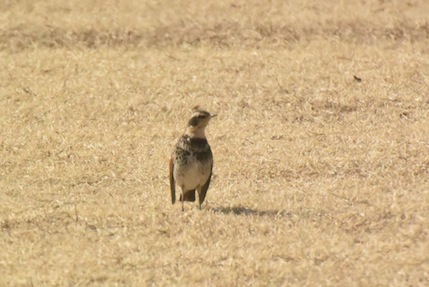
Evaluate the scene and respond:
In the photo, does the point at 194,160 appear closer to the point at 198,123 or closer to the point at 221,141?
the point at 198,123

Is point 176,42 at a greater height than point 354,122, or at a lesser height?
greater

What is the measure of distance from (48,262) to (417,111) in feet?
21.1

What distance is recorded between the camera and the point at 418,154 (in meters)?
11.4

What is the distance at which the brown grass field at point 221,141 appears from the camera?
8391 mm

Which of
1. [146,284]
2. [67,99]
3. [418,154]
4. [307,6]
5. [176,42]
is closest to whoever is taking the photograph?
[146,284]

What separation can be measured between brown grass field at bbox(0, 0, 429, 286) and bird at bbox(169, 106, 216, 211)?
0.25 meters

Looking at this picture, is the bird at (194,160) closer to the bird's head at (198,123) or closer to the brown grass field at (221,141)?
the bird's head at (198,123)

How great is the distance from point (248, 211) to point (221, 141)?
2856 millimetres

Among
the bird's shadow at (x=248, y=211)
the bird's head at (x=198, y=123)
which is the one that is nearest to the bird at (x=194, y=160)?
the bird's head at (x=198, y=123)

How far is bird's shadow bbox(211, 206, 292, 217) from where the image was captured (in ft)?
30.9

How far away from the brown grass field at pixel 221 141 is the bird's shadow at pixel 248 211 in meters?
0.03

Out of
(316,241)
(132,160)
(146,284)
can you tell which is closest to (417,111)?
(132,160)

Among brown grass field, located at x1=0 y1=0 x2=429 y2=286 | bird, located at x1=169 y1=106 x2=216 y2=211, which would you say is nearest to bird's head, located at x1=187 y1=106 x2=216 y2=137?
bird, located at x1=169 y1=106 x2=216 y2=211

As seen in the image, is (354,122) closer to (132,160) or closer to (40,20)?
(132,160)
